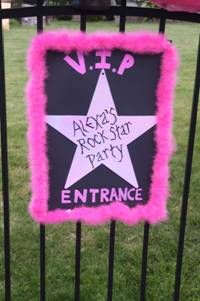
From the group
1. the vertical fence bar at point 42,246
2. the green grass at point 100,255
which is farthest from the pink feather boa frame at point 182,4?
the green grass at point 100,255

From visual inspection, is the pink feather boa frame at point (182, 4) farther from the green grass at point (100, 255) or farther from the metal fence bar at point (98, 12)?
the green grass at point (100, 255)

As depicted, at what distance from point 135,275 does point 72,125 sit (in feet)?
4.38

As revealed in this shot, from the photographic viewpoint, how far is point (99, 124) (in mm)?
1765

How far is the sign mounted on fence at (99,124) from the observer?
1700 millimetres

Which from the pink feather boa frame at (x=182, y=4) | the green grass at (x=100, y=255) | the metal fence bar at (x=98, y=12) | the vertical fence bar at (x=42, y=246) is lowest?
the green grass at (x=100, y=255)

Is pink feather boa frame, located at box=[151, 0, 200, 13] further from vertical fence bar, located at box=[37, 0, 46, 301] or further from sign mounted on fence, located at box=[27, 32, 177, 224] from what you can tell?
vertical fence bar, located at box=[37, 0, 46, 301]

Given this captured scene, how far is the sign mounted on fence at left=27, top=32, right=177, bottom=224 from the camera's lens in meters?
1.70

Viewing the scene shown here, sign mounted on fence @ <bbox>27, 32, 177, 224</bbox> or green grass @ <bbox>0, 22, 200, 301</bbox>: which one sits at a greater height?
sign mounted on fence @ <bbox>27, 32, 177, 224</bbox>

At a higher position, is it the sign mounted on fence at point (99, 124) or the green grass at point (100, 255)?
the sign mounted on fence at point (99, 124)

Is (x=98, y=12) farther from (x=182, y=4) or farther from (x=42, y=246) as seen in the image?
(x=42, y=246)

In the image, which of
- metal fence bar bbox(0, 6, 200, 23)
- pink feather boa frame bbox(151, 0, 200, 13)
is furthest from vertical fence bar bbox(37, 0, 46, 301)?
pink feather boa frame bbox(151, 0, 200, 13)

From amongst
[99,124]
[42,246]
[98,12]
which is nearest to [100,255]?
[42,246]

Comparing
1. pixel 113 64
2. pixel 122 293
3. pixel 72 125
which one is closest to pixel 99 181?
pixel 72 125

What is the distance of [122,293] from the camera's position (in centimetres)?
271
